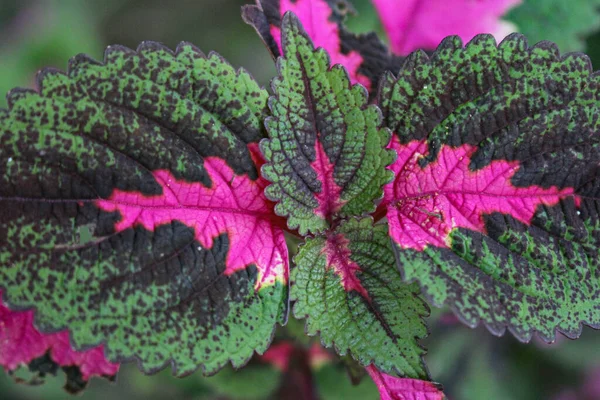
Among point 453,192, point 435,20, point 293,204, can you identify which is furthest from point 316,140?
point 435,20

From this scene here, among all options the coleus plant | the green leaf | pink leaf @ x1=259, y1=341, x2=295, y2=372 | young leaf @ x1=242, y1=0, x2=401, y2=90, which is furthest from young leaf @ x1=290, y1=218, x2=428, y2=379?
the green leaf

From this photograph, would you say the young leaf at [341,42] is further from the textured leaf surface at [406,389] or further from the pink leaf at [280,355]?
the pink leaf at [280,355]

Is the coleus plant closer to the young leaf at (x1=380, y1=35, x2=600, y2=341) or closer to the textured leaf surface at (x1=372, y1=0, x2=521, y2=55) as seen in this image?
the young leaf at (x1=380, y1=35, x2=600, y2=341)

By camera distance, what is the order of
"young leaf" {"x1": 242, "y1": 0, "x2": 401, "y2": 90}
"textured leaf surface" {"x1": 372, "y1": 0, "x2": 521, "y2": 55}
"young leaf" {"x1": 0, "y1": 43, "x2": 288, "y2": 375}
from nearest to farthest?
"young leaf" {"x1": 0, "y1": 43, "x2": 288, "y2": 375}, "young leaf" {"x1": 242, "y1": 0, "x2": 401, "y2": 90}, "textured leaf surface" {"x1": 372, "y1": 0, "x2": 521, "y2": 55}

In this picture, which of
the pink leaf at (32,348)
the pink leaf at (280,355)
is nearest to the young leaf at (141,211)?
the pink leaf at (32,348)

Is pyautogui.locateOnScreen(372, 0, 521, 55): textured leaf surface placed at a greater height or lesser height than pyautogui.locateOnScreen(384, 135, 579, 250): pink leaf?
greater

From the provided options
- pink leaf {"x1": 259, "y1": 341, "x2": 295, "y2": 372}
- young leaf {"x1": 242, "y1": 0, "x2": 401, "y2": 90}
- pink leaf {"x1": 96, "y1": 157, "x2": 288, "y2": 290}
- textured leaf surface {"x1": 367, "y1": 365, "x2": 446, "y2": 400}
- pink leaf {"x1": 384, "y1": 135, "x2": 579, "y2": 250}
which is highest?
young leaf {"x1": 242, "y1": 0, "x2": 401, "y2": 90}

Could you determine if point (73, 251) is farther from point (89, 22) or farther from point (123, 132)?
point (89, 22)

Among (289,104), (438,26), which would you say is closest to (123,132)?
(289,104)
